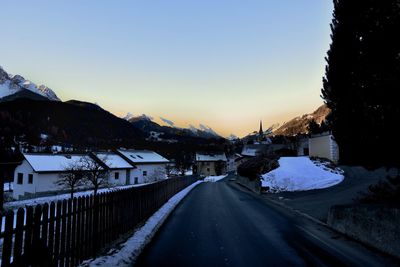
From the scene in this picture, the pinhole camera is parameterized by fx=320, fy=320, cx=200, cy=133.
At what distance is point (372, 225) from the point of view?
29.2 feet

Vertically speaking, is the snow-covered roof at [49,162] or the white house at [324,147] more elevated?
the white house at [324,147]

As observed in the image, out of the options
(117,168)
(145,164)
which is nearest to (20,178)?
(117,168)

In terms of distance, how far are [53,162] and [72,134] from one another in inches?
4278

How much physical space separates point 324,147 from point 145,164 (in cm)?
4328

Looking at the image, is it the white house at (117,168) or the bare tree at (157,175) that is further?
the bare tree at (157,175)

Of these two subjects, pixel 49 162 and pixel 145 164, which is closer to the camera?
pixel 49 162

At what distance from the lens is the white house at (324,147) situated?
37.0 meters

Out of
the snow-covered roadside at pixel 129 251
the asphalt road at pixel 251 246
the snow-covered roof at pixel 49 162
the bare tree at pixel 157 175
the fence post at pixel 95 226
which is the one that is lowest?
the bare tree at pixel 157 175

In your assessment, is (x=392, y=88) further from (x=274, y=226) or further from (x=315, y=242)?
(x=274, y=226)

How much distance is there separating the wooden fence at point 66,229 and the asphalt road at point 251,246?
1.20 metres

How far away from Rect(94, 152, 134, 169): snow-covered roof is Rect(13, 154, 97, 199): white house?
1146 centimetres

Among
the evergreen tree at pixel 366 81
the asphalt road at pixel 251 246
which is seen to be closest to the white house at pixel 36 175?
the asphalt road at pixel 251 246

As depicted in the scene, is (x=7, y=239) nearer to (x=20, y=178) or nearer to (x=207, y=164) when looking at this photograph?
(x=20, y=178)

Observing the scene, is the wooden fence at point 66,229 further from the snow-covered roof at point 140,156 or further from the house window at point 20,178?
the snow-covered roof at point 140,156
